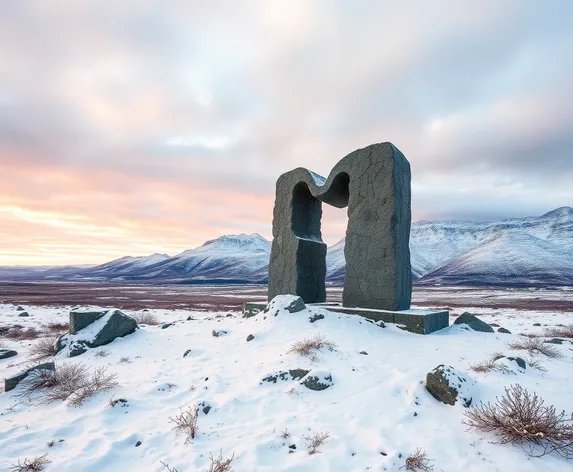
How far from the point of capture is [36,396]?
5.07m

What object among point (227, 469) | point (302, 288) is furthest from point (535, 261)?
point (227, 469)

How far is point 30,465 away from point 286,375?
313 cm

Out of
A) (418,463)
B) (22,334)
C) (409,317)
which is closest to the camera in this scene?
(418,463)

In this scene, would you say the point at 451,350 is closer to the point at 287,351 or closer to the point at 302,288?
the point at 287,351

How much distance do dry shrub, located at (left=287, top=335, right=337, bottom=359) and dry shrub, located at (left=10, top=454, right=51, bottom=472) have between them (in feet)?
12.2

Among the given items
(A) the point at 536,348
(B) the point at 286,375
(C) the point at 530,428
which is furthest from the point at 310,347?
(A) the point at 536,348

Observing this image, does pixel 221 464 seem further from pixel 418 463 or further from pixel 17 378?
pixel 17 378

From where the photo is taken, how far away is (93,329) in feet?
26.4

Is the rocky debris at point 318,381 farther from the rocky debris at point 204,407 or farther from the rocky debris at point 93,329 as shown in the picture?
the rocky debris at point 93,329

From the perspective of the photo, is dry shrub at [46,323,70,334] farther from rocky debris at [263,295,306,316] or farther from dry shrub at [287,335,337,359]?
dry shrub at [287,335,337,359]

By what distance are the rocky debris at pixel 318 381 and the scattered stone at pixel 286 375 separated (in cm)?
23

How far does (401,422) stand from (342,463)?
105 centimetres

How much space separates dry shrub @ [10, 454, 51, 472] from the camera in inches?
127

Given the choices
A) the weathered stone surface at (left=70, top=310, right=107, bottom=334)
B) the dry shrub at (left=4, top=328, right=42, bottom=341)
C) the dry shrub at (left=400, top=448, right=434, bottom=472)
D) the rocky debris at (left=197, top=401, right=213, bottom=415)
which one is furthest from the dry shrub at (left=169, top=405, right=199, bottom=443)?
the dry shrub at (left=4, top=328, right=42, bottom=341)
